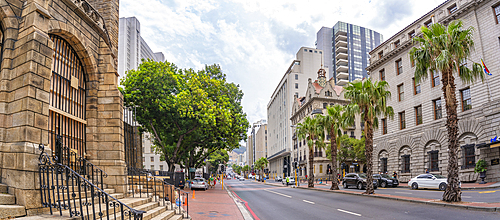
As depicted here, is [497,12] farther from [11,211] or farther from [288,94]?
[288,94]

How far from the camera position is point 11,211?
20.7ft

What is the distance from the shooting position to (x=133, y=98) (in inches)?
1014

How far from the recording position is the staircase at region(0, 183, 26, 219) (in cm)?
616

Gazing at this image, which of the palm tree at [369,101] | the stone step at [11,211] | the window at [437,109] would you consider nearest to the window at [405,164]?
the window at [437,109]

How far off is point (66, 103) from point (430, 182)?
26.5 metres

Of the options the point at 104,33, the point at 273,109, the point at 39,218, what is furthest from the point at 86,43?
the point at 273,109

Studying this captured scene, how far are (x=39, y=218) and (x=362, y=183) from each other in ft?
93.2

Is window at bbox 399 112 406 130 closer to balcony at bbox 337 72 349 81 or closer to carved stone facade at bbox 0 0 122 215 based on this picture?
carved stone facade at bbox 0 0 122 215

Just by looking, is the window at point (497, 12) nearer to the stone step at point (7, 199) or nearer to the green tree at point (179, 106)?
the green tree at point (179, 106)

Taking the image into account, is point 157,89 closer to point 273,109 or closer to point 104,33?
point 104,33


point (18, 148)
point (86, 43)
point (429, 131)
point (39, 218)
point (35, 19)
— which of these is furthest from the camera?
point (429, 131)

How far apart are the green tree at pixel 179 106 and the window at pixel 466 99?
68.3 feet

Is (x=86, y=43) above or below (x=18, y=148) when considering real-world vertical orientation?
above

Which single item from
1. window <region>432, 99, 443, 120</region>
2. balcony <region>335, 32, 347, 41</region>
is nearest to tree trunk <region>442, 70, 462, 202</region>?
window <region>432, 99, 443, 120</region>
